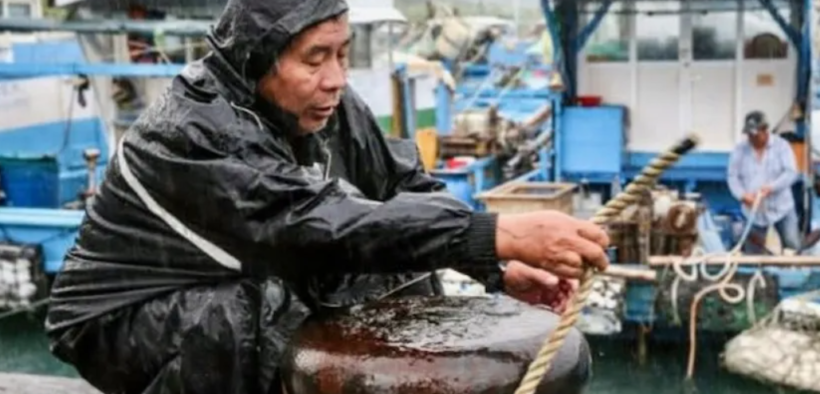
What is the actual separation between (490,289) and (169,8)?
12276mm

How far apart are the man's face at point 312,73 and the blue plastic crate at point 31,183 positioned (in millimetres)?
11608

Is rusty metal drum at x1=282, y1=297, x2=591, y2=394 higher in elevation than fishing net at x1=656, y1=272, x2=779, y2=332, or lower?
higher

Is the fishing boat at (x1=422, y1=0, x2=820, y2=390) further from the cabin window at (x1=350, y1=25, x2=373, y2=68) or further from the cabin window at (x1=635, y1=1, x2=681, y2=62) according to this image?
the cabin window at (x1=350, y1=25, x2=373, y2=68)

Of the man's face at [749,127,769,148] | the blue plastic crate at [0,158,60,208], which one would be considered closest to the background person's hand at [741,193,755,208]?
the man's face at [749,127,769,148]

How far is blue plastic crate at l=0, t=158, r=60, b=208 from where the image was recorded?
44.2 feet

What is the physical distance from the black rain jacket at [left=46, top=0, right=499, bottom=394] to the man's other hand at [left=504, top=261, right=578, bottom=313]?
8 cm

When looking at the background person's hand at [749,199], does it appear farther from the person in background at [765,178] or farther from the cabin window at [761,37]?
the cabin window at [761,37]

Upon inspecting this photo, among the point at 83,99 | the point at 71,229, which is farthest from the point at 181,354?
the point at 83,99

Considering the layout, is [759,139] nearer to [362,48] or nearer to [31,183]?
[362,48]

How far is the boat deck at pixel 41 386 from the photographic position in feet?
12.2

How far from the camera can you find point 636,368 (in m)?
12.1

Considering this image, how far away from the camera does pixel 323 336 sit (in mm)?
2299

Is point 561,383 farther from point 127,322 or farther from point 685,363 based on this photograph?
Answer: point 685,363

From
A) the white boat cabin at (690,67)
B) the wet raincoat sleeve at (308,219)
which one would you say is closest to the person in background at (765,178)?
the white boat cabin at (690,67)
